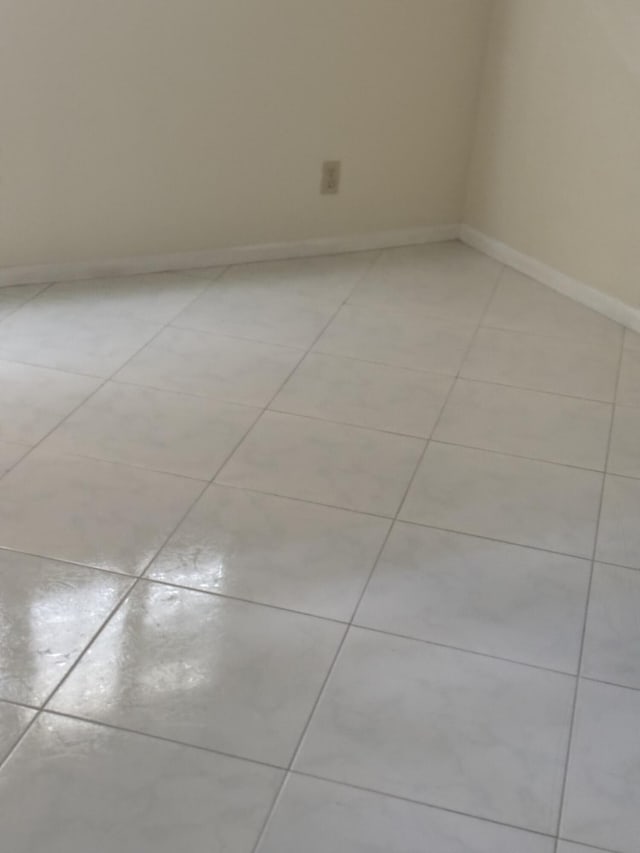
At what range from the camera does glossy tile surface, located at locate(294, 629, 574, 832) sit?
1431 mm

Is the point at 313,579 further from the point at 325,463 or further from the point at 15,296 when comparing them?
the point at 15,296

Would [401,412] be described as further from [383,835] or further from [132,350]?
[383,835]

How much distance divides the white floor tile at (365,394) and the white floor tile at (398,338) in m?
0.06

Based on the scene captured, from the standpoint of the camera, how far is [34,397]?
2.40 meters

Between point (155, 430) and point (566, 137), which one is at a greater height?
point (566, 137)

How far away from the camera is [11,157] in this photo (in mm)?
2838

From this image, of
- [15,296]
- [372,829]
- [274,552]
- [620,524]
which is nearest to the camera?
[372,829]

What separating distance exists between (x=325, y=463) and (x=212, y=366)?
0.55 metres

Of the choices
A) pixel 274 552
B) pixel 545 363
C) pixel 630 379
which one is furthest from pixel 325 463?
pixel 630 379

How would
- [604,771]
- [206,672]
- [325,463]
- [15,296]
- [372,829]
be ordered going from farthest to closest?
[15,296], [325,463], [206,672], [604,771], [372,829]

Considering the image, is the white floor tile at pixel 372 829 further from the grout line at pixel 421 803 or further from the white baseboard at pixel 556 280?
the white baseboard at pixel 556 280

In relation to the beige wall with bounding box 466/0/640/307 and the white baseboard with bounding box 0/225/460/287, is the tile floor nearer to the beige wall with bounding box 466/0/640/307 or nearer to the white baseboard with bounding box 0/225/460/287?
the white baseboard with bounding box 0/225/460/287

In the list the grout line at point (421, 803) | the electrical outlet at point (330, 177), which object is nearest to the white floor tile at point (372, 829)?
the grout line at point (421, 803)

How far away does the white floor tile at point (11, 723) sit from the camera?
4.76ft
